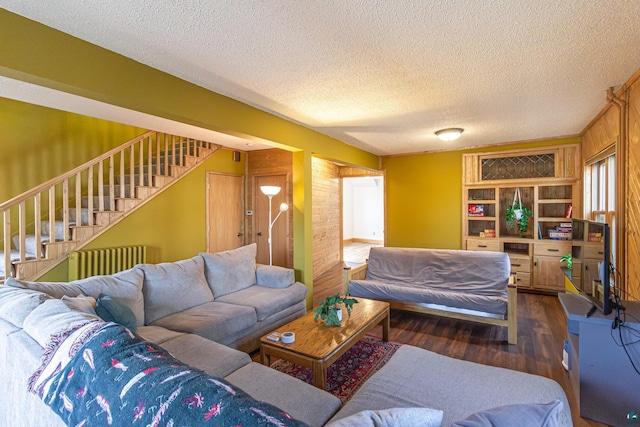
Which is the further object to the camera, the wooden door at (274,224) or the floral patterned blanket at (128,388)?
the wooden door at (274,224)

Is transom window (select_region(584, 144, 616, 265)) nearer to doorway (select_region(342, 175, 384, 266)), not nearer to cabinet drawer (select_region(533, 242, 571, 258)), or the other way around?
cabinet drawer (select_region(533, 242, 571, 258))

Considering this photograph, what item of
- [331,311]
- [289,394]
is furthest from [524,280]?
[289,394]

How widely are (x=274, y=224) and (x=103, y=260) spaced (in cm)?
277

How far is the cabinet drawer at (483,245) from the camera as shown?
518cm

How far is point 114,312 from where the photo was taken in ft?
6.56

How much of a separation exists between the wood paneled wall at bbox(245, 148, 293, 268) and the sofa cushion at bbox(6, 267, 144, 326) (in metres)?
3.19

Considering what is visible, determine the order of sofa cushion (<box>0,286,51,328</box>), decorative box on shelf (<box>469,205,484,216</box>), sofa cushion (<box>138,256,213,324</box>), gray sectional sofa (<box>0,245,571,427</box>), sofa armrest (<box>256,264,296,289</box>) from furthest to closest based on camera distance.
A: decorative box on shelf (<box>469,205,484,216</box>), sofa armrest (<box>256,264,296,289</box>), sofa cushion (<box>138,256,213,324</box>), sofa cushion (<box>0,286,51,328</box>), gray sectional sofa (<box>0,245,571,427</box>)

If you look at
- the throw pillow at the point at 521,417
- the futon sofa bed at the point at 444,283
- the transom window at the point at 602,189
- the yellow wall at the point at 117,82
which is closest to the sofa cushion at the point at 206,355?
the throw pillow at the point at 521,417

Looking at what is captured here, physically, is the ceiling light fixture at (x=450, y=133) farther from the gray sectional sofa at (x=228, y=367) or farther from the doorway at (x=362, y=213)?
the doorway at (x=362, y=213)

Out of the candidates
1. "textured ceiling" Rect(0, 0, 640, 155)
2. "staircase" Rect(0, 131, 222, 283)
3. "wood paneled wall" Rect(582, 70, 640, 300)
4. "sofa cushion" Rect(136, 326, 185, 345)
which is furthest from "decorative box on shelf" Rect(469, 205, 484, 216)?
"sofa cushion" Rect(136, 326, 185, 345)

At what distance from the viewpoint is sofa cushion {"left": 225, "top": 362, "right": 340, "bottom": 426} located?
57.2 inches

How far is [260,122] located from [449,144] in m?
3.48

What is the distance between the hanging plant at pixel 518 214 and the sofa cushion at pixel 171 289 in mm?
4897

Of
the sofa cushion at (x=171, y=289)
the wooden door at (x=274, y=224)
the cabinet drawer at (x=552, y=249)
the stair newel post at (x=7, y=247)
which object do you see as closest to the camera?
the sofa cushion at (x=171, y=289)
